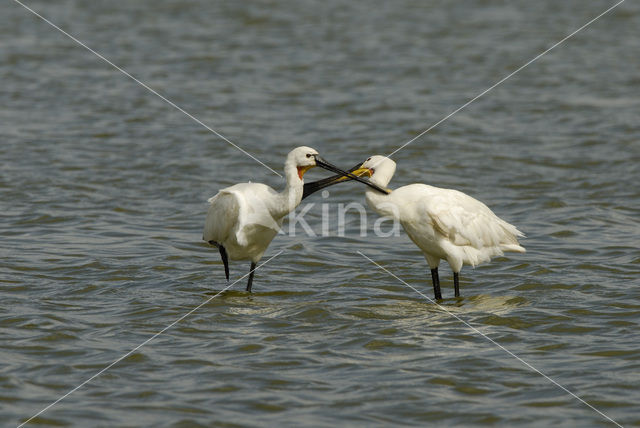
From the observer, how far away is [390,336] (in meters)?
8.27

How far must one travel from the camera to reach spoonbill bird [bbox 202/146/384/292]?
9406mm

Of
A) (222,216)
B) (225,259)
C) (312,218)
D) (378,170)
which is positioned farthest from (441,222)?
(312,218)

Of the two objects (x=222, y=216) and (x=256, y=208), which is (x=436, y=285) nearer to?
(x=256, y=208)

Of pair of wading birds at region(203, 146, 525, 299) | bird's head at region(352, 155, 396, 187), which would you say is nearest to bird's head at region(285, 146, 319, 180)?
pair of wading birds at region(203, 146, 525, 299)

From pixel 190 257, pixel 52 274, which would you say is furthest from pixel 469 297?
pixel 52 274

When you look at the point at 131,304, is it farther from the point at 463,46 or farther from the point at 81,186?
the point at 463,46

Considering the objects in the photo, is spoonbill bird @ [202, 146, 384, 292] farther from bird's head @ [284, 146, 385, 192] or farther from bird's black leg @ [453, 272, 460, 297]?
bird's black leg @ [453, 272, 460, 297]

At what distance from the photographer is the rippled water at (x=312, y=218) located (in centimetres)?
708

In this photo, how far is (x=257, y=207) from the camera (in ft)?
31.1

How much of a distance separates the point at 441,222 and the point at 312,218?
12.3 ft

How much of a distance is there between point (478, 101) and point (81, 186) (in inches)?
322

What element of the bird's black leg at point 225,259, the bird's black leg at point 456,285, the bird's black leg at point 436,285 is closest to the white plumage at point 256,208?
the bird's black leg at point 225,259

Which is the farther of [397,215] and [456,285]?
[456,285]

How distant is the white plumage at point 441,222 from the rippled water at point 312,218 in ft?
1.53
